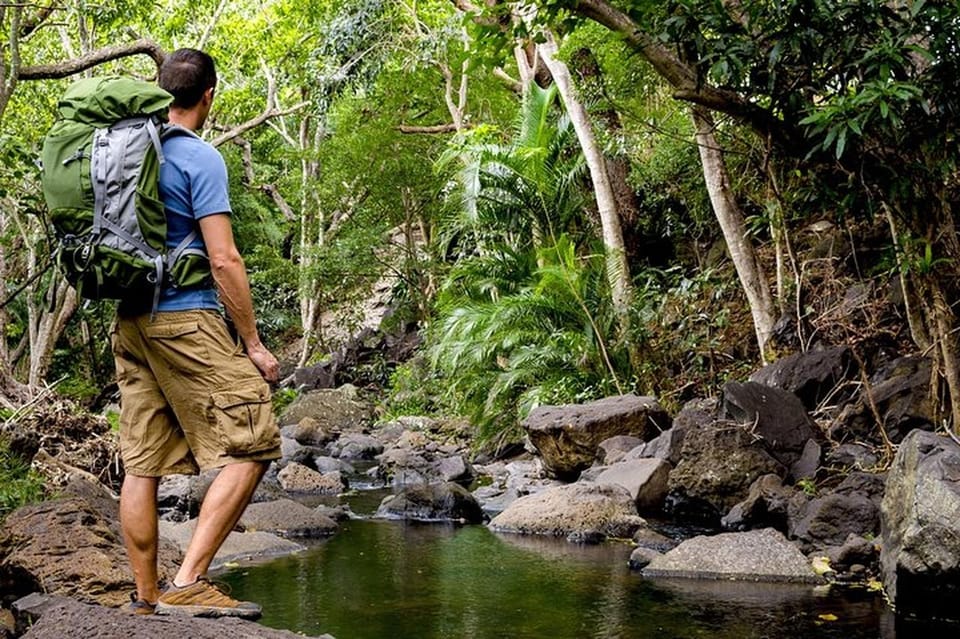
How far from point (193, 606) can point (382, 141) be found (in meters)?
18.1

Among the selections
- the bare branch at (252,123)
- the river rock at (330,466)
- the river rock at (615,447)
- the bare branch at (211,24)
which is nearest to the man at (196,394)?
the river rock at (615,447)

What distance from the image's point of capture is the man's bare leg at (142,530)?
12.7ft

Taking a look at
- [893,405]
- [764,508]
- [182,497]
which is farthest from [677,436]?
[182,497]

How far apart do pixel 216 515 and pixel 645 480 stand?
5.83 meters

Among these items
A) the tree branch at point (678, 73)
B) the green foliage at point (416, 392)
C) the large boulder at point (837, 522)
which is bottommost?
the large boulder at point (837, 522)

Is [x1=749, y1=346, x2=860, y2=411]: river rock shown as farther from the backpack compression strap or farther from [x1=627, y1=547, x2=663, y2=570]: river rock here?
the backpack compression strap

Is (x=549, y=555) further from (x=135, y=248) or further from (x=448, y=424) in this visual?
(x=448, y=424)

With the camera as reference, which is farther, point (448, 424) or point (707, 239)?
point (448, 424)

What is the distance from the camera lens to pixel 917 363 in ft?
30.7

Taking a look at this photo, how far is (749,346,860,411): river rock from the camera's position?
1011cm

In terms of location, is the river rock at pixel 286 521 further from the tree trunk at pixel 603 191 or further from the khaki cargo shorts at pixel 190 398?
the tree trunk at pixel 603 191

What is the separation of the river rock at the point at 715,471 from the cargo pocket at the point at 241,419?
5591 millimetres

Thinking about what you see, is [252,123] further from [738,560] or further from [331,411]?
[738,560]

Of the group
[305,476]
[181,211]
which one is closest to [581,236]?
[305,476]
